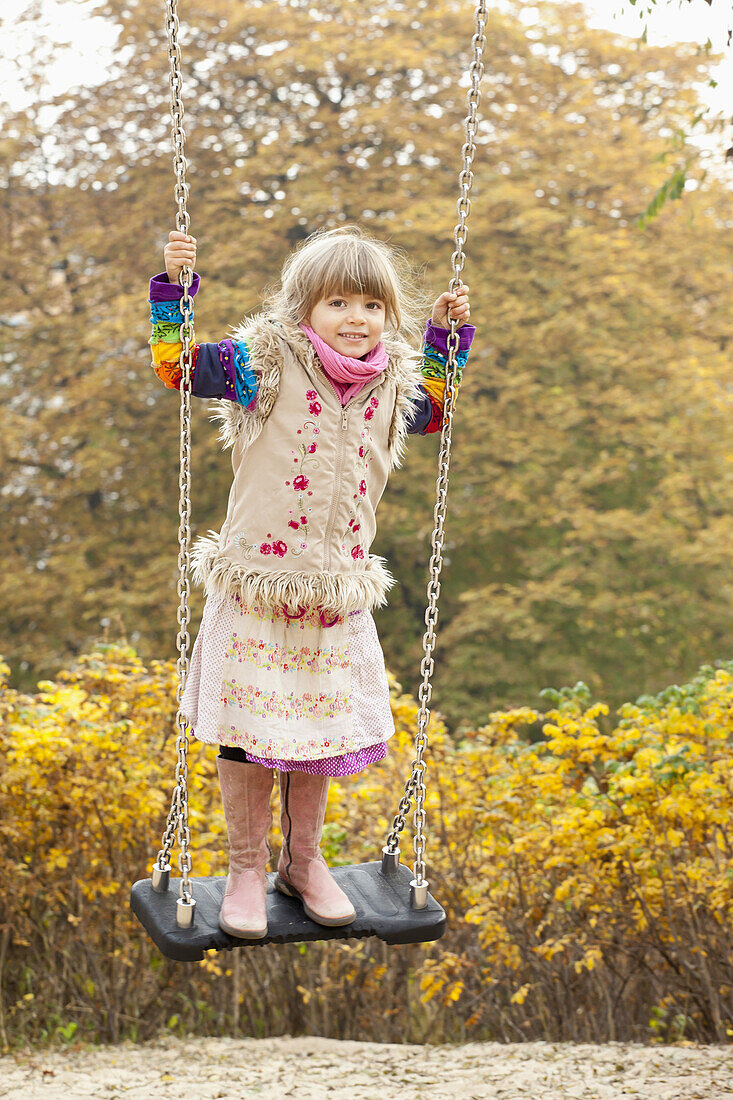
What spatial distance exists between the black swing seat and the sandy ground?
1.52 m

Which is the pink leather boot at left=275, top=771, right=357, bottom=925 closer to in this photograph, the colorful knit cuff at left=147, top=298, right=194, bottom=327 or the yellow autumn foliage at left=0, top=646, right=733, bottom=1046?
the colorful knit cuff at left=147, top=298, right=194, bottom=327

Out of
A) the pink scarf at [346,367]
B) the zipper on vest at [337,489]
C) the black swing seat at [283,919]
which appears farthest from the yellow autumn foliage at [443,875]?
the pink scarf at [346,367]

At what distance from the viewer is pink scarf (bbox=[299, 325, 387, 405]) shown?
2.58m

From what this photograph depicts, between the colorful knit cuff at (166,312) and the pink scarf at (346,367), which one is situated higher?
the colorful knit cuff at (166,312)

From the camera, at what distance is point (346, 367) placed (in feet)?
8.47

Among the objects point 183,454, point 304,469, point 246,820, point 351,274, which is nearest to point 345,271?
point 351,274

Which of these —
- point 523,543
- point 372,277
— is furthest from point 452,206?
point 372,277

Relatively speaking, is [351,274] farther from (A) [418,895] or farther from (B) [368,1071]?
(B) [368,1071]

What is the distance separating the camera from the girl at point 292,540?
8.47 feet

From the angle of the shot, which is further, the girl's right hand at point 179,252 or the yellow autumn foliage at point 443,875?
the yellow autumn foliage at point 443,875

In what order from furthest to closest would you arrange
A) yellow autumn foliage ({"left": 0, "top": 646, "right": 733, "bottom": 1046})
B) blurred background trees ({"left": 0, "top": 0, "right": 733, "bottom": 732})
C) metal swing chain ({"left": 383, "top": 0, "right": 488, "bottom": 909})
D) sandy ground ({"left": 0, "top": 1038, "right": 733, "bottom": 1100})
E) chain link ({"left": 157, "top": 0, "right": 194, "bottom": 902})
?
blurred background trees ({"left": 0, "top": 0, "right": 733, "bottom": 732}) < yellow autumn foliage ({"left": 0, "top": 646, "right": 733, "bottom": 1046}) < sandy ground ({"left": 0, "top": 1038, "right": 733, "bottom": 1100}) < metal swing chain ({"left": 383, "top": 0, "right": 488, "bottom": 909}) < chain link ({"left": 157, "top": 0, "right": 194, "bottom": 902})

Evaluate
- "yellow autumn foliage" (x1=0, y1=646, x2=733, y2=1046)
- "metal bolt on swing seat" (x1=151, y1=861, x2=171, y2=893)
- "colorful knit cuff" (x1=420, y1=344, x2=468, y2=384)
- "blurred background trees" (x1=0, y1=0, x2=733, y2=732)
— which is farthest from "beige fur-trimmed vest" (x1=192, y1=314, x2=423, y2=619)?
"blurred background trees" (x1=0, y1=0, x2=733, y2=732)

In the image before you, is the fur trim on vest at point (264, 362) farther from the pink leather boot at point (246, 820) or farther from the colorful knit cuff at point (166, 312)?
the pink leather boot at point (246, 820)

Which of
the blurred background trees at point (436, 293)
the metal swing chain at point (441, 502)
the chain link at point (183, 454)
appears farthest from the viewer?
the blurred background trees at point (436, 293)
